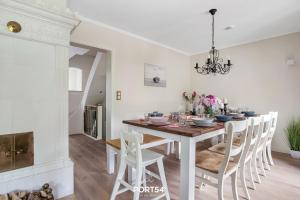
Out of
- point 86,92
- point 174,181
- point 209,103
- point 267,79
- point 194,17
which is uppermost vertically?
point 194,17

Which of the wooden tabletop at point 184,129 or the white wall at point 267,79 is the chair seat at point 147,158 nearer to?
the wooden tabletop at point 184,129

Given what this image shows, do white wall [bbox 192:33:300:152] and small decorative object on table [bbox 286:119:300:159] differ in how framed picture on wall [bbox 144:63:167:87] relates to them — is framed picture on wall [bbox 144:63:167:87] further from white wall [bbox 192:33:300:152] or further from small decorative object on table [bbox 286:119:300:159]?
small decorative object on table [bbox 286:119:300:159]

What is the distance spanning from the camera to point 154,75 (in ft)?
12.9

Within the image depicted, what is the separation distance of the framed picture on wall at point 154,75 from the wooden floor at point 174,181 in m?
1.78

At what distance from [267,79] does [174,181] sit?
3.12 m

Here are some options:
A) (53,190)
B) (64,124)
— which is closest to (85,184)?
(53,190)

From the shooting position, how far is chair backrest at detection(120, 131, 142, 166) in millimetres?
1426

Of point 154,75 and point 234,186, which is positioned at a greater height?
point 154,75

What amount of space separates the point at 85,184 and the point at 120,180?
778 mm

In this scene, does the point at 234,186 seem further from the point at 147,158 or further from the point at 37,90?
the point at 37,90

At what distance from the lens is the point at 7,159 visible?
1.46m

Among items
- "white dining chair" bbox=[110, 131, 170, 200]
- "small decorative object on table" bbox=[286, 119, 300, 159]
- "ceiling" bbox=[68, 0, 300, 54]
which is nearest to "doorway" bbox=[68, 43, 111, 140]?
"ceiling" bbox=[68, 0, 300, 54]

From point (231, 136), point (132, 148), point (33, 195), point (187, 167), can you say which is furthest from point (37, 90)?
point (231, 136)

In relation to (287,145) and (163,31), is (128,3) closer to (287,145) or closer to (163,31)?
(163,31)
